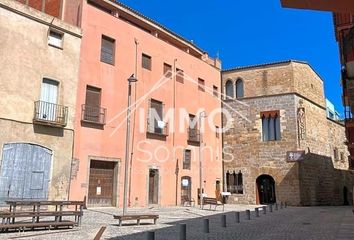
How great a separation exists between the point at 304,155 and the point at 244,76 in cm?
760

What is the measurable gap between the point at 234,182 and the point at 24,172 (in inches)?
655

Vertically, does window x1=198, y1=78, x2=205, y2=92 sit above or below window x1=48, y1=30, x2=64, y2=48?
above

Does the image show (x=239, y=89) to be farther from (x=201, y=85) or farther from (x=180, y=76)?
(x=180, y=76)

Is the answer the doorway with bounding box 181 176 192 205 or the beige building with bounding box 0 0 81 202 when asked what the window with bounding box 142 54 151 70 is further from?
the doorway with bounding box 181 176 192 205

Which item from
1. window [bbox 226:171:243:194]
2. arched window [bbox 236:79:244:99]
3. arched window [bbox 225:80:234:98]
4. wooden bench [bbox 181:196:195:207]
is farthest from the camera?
arched window [bbox 225:80:234:98]

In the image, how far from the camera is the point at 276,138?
2698cm

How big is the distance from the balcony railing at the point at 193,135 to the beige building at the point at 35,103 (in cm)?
935

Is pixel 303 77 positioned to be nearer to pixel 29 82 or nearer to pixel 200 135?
pixel 200 135

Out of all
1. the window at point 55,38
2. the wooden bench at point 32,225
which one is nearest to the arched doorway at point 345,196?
the window at point 55,38

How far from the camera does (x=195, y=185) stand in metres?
24.7

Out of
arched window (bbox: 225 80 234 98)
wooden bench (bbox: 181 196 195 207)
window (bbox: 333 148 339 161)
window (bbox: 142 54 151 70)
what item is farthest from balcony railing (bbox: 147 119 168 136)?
window (bbox: 333 148 339 161)

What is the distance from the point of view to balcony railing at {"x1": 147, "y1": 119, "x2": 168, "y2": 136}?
2178cm

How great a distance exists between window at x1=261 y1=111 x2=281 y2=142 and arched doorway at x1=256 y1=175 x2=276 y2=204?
9.42 ft

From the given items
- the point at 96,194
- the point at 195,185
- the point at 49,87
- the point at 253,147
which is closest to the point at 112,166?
the point at 96,194
